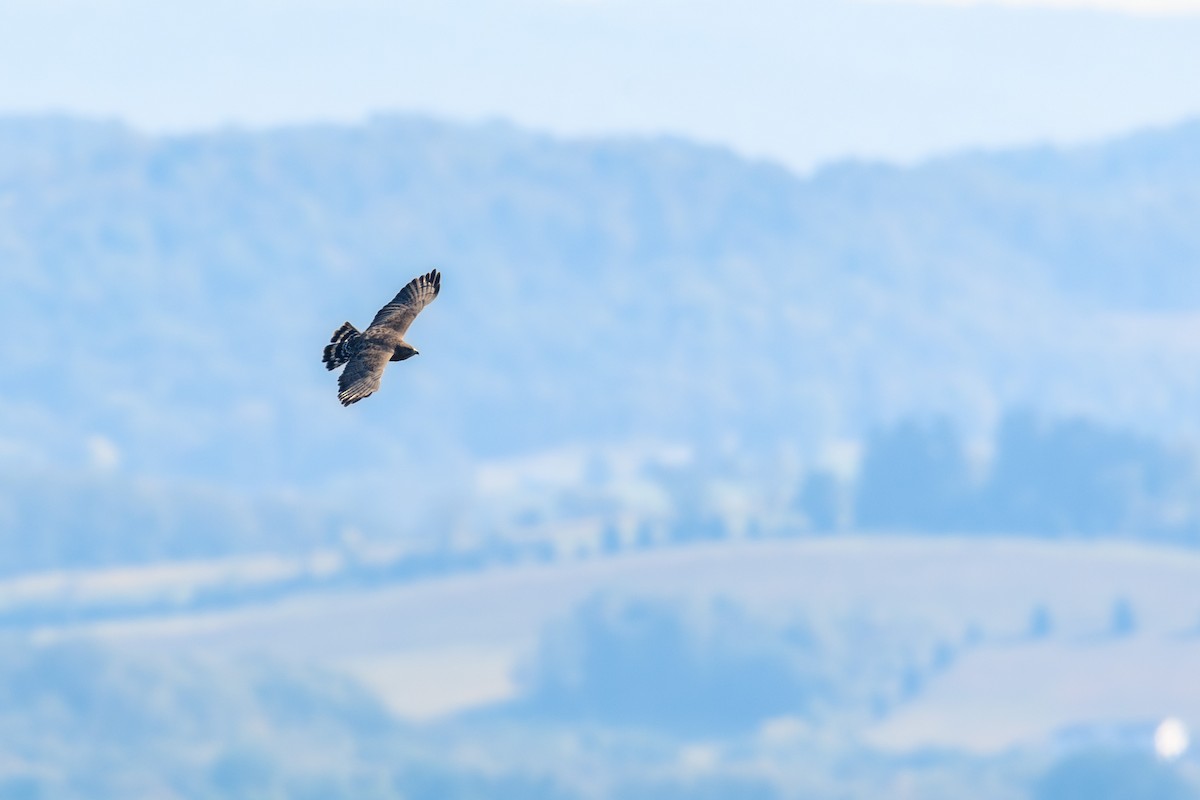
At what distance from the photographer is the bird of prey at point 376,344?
892 inches

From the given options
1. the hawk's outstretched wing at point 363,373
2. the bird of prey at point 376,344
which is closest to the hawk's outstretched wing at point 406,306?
the bird of prey at point 376,344

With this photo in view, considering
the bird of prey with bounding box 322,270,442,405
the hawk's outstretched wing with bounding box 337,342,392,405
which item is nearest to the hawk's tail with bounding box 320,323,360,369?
the bird of prey with bounding box 322,270,442,405

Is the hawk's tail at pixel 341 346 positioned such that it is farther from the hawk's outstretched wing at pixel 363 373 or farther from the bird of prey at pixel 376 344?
the hawk's outstretched wing at pixel 363 373

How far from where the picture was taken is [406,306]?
2442 cm

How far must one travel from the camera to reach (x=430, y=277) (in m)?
24.6

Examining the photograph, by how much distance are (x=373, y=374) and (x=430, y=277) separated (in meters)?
2.00

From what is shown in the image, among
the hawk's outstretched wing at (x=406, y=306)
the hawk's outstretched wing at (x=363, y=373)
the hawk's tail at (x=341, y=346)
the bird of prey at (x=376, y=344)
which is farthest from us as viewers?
the hawk's outstretched wing at (x=406, y=306)

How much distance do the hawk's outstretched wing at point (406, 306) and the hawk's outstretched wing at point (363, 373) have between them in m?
0.31

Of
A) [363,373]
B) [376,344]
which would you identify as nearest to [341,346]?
[376,344]

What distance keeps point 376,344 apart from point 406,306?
3.35 feet

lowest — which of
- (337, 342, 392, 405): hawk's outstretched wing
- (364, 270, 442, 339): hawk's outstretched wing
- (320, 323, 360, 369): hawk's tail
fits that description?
(337, 342, 392, 405): hawk's outstretched wing

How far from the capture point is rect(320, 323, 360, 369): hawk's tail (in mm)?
23375

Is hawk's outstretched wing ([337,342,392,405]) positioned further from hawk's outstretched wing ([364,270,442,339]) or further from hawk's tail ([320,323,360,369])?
hawk's outstretched wing ([364,270,442,339])

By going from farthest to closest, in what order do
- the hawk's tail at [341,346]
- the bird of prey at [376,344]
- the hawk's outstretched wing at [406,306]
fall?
1. the hawk's outstretched wing at [406,306]
2. the hawk's tail at [341,346]
3. the bird of prey at [376,344]
